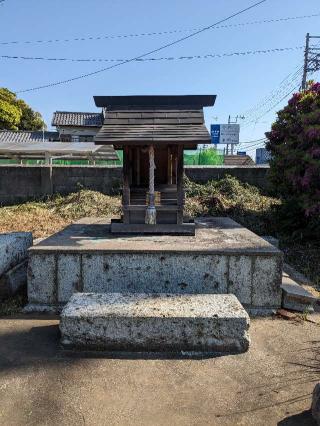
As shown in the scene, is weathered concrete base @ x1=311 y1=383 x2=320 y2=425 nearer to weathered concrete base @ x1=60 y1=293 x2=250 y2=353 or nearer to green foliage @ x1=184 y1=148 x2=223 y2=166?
weathered concrete base @ x1=60 y1=293 x2=250 y2=353

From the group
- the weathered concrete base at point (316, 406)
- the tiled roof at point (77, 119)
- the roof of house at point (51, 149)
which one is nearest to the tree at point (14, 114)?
the tiled roof at point (77, 119)

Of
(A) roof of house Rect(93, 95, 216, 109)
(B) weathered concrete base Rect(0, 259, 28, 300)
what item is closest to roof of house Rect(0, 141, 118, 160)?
(A) roof of house Rect(93, 95, 216, 109)

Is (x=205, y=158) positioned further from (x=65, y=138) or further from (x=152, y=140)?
(x=65, y=138)

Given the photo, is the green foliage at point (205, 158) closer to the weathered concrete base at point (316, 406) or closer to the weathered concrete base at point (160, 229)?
the weathered concrete base at point (160, 229)

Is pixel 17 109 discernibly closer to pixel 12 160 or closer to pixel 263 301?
pixel 12 160

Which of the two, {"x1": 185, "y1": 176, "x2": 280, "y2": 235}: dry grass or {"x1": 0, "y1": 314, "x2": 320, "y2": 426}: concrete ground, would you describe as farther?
{"x1": 185, "y1": 176, "x2": 280, "y2": 235}: dry grass

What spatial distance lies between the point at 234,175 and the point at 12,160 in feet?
30.5

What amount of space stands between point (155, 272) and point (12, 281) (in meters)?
1.98

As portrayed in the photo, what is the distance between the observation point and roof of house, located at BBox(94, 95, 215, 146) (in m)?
5.62

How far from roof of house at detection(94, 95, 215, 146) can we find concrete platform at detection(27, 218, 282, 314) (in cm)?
169

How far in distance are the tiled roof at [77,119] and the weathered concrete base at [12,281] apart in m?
27.4

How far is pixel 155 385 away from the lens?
3.24 metres

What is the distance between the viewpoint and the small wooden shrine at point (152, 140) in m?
5.70

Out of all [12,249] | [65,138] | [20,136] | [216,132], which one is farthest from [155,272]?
[65,138]
